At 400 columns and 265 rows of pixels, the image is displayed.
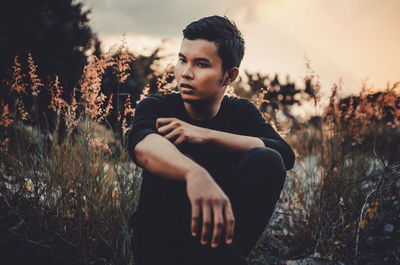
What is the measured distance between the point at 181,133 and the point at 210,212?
1.32 feet

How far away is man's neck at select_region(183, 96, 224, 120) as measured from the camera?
175cm

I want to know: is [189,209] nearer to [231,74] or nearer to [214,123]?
[214,123]

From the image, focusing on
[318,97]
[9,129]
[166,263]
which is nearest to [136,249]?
[166,263]

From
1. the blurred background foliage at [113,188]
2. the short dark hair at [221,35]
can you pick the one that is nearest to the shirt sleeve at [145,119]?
the short dark hair at [221,35]

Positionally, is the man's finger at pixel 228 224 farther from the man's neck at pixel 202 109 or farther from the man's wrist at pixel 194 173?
the man's neck at pixel 202 109

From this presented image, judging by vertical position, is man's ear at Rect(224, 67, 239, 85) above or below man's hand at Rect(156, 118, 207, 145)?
above

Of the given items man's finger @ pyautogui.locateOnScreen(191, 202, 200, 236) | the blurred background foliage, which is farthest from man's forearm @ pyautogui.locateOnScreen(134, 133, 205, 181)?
the blurred background foliage

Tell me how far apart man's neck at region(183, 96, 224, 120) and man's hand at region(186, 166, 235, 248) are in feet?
2.26

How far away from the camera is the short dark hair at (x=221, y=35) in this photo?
1.71 metres

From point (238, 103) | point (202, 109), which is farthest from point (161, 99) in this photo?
point (238, 103)

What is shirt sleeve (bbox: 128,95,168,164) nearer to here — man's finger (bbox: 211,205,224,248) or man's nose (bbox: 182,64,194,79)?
man's nose (bbox: 182,64,194,79)

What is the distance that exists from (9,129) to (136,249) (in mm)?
3881

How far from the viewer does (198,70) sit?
1643 millimetres

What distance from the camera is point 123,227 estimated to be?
77.8 inches
